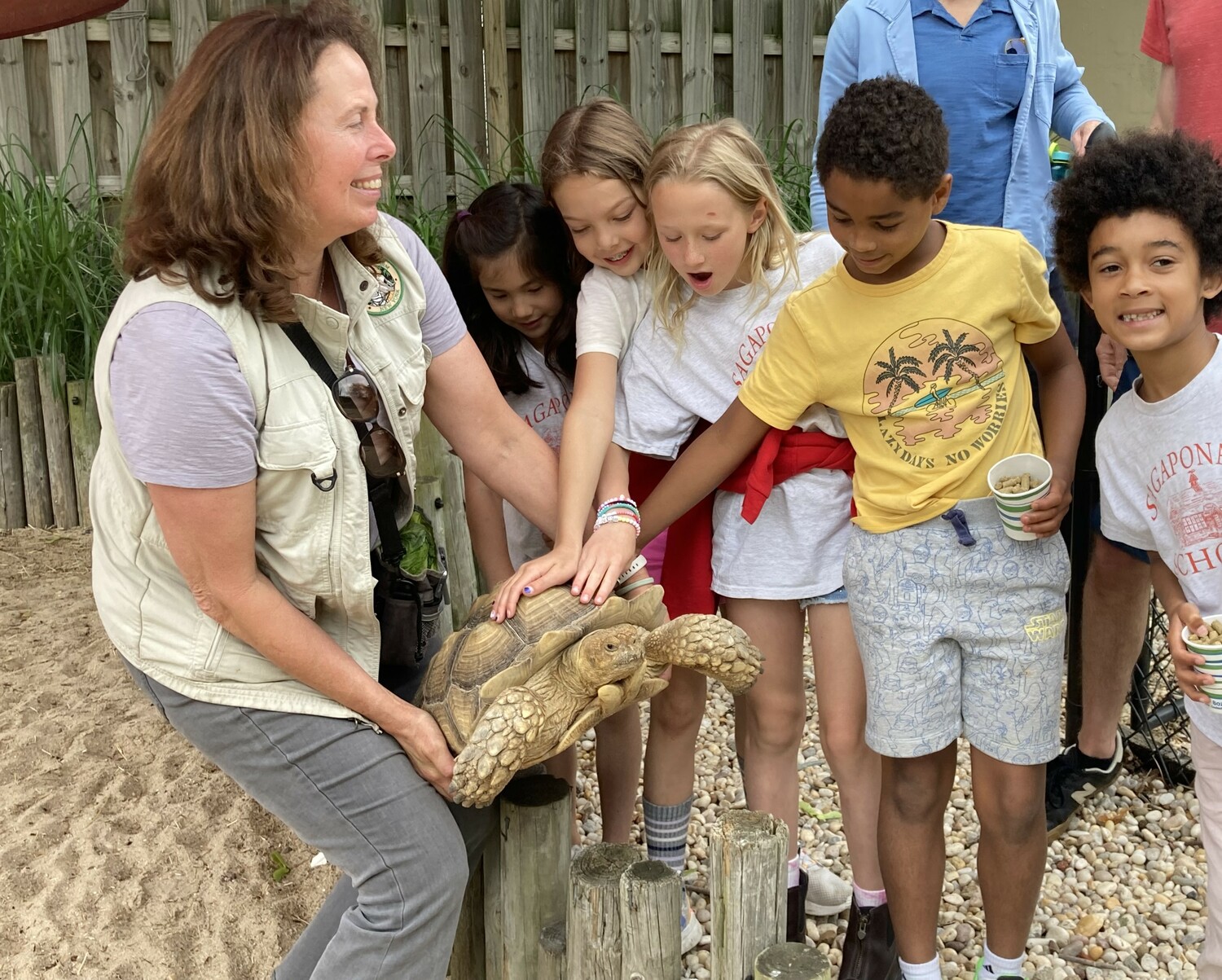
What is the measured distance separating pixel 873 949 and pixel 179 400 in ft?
5.83

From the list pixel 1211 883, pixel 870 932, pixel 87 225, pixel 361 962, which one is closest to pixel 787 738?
pixel 870 932

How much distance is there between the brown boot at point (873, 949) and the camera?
2436 millimetres

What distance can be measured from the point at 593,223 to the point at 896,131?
68 centimetres

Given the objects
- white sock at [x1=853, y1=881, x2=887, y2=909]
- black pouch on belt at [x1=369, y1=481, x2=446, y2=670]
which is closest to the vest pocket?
black pouch on belt at [x1=369, y1=481, x2=446, y2=670]

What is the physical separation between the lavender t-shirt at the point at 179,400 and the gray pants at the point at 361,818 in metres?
0.43

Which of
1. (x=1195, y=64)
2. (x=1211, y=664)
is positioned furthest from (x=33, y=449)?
(x=1211, y=664)

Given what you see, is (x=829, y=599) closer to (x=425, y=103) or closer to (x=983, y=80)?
(x=983, y=80)

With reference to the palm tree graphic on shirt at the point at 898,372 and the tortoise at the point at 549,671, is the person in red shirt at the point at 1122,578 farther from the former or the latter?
the tortoise at the point at 549,671

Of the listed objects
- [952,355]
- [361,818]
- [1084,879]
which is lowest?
[1084,879]

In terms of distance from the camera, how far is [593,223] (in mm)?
2416

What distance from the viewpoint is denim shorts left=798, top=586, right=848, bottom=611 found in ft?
7.95

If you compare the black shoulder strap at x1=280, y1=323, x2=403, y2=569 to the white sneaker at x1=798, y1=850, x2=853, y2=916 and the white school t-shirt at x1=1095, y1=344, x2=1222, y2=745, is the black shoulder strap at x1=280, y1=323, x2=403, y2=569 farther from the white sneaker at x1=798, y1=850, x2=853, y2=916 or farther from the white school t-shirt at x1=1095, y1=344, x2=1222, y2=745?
the white sneaker at x1=798, y1=850, x2=853, y2=916

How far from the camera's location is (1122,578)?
292cm

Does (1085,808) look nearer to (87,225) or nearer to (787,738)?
(787,738)
